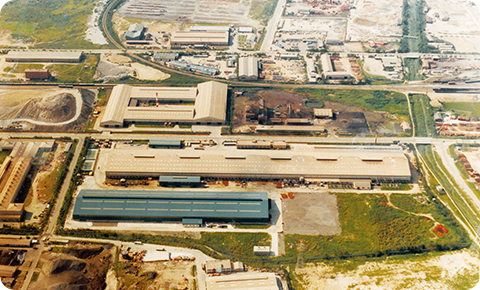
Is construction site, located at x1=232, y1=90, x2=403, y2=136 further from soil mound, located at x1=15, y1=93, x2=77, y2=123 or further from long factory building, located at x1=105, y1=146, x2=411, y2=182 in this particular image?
soil mound, located at x1=15, y1=93, x2=77, y2=123

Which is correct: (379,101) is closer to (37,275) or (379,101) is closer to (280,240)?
(280,240)

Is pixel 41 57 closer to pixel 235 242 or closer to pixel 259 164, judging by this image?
pixel 259 164

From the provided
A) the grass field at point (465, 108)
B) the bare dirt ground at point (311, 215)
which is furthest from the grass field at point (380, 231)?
the grass field at point (465, 108)

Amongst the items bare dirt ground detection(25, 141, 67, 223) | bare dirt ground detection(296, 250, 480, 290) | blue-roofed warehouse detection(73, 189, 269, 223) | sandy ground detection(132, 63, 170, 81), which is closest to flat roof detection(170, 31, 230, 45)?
sandy ground detection(132, 63, 170, 81)

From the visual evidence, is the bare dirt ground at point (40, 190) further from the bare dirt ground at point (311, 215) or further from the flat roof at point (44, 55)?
the bare dirt ground at point (311, 215)

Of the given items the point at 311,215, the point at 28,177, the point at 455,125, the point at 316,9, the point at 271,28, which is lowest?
the point at 311,215

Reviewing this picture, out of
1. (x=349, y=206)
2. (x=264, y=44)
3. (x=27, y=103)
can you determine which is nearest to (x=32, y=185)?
(x=27, y=103)

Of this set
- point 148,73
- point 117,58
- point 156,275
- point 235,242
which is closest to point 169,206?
point 156,275
